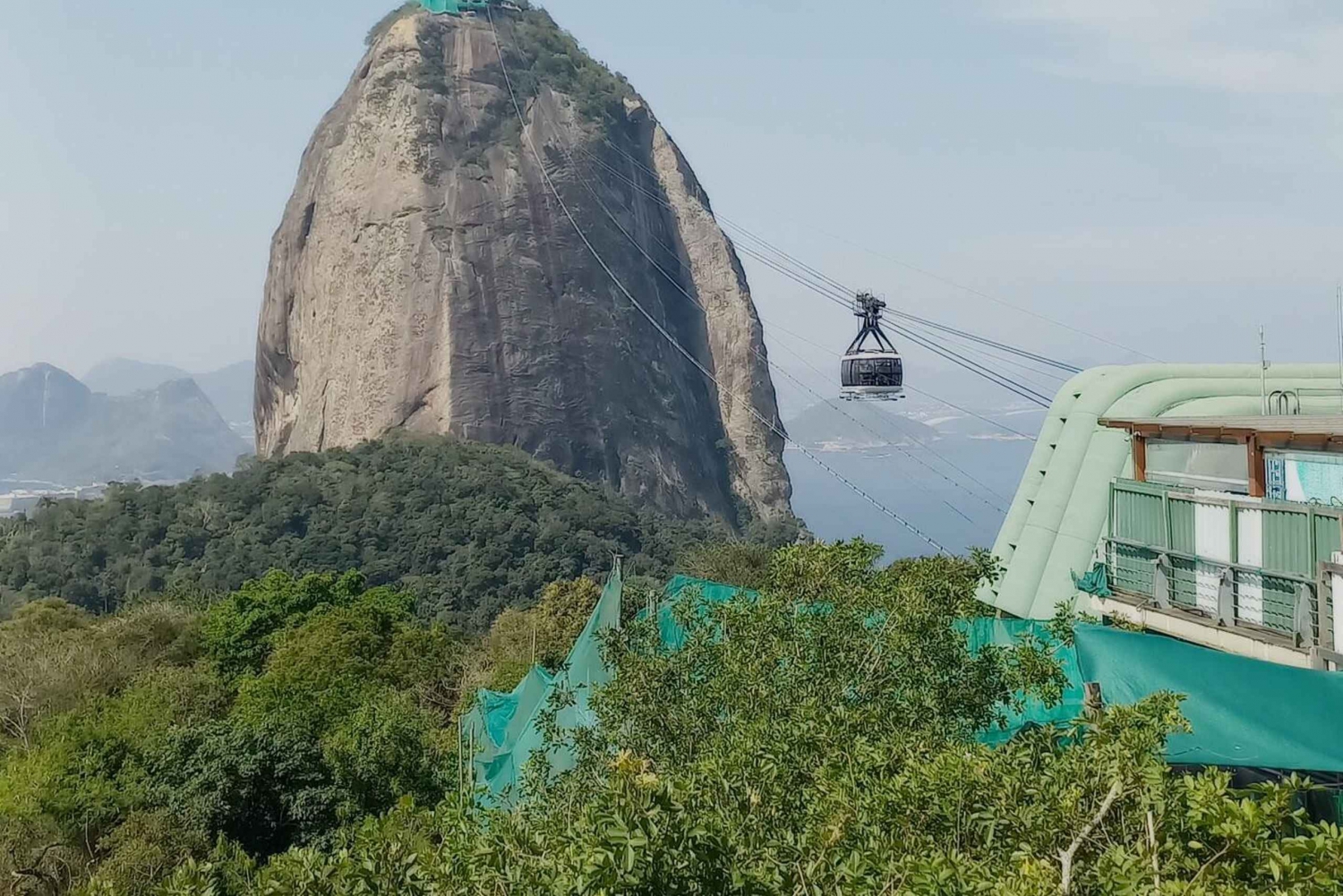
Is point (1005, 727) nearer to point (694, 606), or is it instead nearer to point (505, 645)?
point (694, 606)

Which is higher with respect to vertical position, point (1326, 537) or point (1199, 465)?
point (1199, 465)

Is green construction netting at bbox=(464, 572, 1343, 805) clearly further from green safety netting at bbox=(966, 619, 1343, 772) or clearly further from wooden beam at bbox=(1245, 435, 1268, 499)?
wooden beam at bbox=(1245, 435, 1268, 499)

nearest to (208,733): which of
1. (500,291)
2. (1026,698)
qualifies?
(1026,698)

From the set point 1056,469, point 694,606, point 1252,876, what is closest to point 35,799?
point 694,606

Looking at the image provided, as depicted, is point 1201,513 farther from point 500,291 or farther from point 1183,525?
point 500,291

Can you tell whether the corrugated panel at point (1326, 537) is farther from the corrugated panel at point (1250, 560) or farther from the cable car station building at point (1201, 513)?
the corrugated panel at point (1250, 560)

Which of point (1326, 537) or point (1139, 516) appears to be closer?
point (1326, 537)
